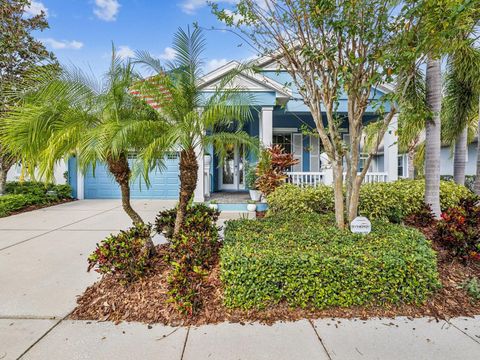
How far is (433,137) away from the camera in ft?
16.3

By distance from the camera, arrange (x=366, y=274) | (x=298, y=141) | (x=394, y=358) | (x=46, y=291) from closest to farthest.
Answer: (x=394, y=358)
(x=366, y=274)
(x=46, y=291)
(x=298, y=141)

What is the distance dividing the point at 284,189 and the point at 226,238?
3443mm

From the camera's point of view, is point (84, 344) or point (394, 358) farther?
point (84, 344)

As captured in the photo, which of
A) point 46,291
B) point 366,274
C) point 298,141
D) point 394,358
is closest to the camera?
point 394,358

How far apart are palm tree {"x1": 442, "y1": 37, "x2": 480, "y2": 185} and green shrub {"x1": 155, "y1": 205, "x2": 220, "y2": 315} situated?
20.5ft

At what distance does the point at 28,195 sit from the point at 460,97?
13736mm

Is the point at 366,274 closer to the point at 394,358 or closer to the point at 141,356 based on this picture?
the point at 394,358

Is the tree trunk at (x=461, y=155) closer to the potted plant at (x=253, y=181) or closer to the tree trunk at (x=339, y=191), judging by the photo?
the potted plant at (x=253, y=181)

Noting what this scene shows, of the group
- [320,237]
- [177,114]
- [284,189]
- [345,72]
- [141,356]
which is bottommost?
[141,356]

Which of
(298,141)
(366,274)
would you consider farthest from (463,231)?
(298,141)

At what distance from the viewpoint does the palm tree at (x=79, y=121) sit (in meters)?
2.83

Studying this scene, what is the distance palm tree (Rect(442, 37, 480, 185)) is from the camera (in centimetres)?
547

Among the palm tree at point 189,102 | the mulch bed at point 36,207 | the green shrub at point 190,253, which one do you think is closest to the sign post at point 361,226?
the palm tree at point 189,102

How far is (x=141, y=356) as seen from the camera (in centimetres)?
206
